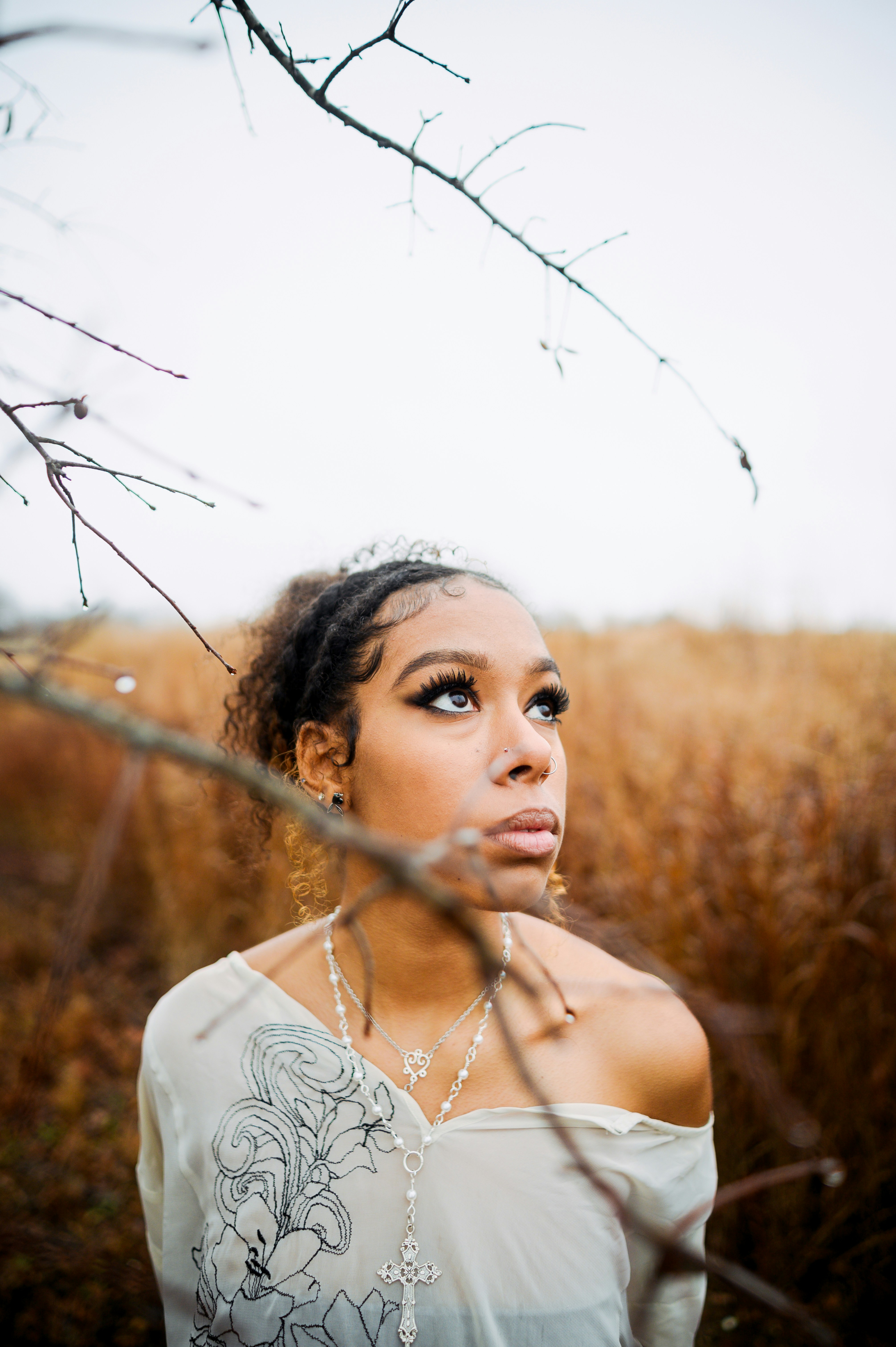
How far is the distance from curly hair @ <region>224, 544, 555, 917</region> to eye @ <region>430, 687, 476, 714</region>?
7.1 inches

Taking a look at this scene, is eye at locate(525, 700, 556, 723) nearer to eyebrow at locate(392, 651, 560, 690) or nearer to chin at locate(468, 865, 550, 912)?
eyebrow at locate(392, 651, 560, 690)

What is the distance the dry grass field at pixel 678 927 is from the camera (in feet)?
7.47

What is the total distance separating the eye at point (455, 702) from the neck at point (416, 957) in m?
0.44

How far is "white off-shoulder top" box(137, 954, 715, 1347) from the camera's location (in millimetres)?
1324

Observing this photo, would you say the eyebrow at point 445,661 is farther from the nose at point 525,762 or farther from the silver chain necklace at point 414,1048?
the silver chain necklace at point 414,1048

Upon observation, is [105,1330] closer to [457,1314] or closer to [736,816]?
[457,1314]

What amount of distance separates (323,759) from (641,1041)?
0.97 meters

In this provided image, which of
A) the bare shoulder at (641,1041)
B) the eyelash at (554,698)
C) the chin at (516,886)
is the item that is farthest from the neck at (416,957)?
the eyelash at (554,698)

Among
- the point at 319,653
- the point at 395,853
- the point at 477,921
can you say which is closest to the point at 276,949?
the point at 477,921

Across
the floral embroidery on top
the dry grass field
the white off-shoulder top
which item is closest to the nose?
the dry grass field

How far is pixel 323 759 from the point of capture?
162 centimetres

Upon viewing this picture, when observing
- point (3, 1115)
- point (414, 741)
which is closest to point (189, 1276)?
point (414, 741)

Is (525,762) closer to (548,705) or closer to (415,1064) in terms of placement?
(548,705)

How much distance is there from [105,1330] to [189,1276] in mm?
1751
